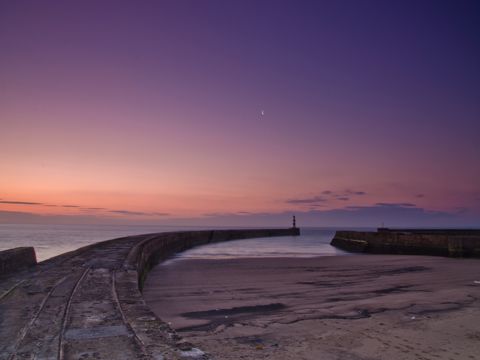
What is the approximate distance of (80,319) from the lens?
17.8 feet

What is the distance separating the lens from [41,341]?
451cm

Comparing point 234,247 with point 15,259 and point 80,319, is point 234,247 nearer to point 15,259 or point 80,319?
point 15,259

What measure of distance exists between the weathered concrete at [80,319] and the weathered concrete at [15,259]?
24 cm

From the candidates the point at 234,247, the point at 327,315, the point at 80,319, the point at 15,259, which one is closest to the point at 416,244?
the point at 234,247

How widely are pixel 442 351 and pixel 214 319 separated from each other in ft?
11.4

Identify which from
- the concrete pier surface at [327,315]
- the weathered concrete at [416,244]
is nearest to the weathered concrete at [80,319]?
the concrete pier surface at [327,315]

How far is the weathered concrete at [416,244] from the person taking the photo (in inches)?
793

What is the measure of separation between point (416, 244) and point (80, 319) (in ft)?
70.4

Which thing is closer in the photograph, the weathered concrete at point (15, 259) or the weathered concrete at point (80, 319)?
the weathered concrete at point (80, 319)

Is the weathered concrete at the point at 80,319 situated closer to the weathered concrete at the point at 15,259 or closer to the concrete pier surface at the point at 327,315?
the weathered concrete at the point at 15,259

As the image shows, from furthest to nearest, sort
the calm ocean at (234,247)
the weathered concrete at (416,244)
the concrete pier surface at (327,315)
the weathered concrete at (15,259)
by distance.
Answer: the calm ocean at (234,247), the weathered concrete at (416,244), the weathered concrete at (15,259), the concrete pier surface at (327,315)

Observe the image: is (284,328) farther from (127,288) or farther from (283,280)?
(283,280)

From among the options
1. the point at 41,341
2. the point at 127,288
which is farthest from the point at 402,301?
the point at 41,341

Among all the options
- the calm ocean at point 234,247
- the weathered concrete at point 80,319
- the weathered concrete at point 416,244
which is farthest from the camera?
the calm ocean at point 234,247
